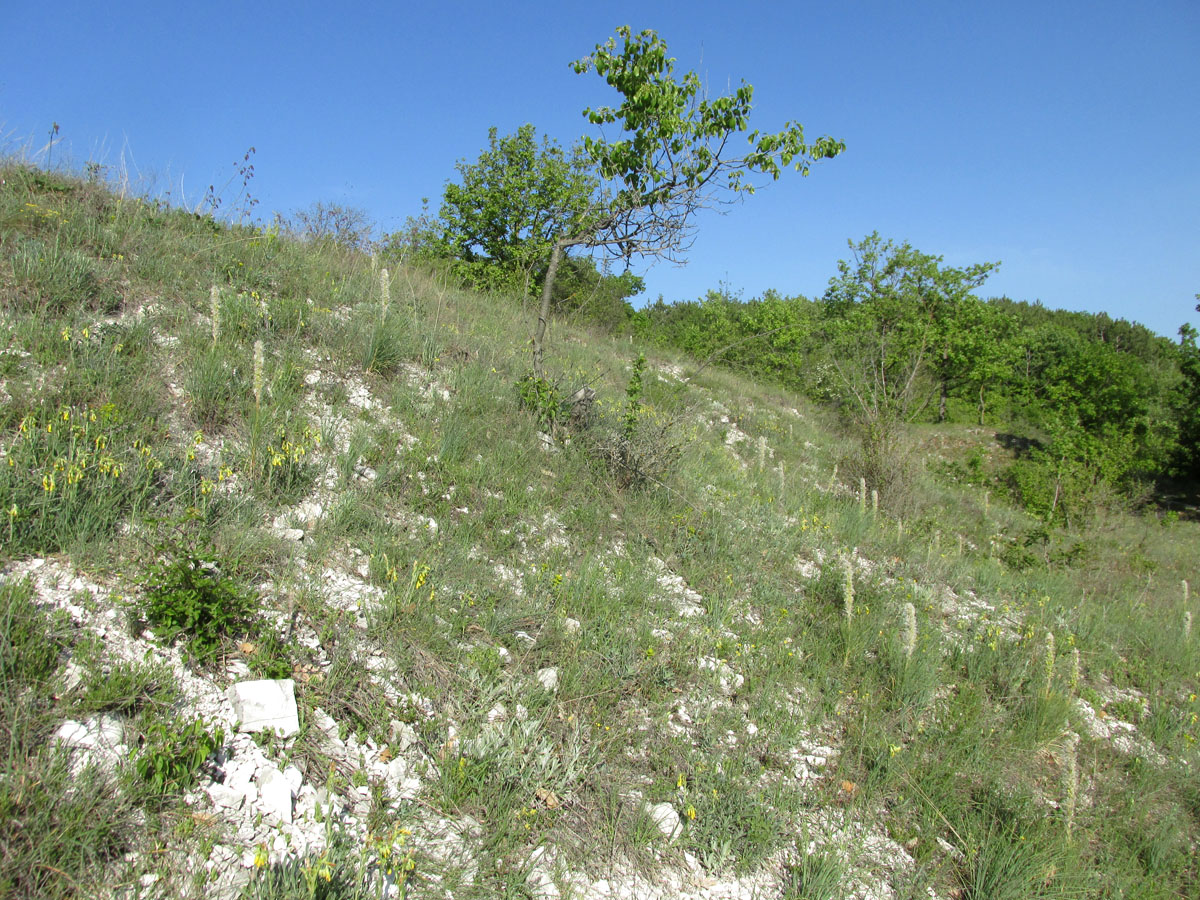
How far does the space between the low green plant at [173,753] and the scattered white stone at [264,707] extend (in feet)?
0.61

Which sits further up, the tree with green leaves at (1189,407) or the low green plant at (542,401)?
the tree with green leaves at (1189,407)

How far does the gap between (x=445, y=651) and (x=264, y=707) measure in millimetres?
877

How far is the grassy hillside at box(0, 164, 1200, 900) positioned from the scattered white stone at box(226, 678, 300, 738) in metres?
0.06

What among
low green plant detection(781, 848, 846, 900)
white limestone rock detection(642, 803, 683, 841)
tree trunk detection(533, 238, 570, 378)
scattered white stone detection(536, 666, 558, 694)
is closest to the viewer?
low green plant detection(781, 848, 846, 900)

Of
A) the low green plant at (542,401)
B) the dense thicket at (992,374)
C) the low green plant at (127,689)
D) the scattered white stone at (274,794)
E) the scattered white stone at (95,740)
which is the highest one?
the dense thicket at (992,374)

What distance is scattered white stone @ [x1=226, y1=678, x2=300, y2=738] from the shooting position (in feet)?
8.09

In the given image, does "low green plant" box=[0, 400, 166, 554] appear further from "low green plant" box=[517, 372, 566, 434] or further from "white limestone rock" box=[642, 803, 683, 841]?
"low green plant" box=[517, 372, 566, 434]

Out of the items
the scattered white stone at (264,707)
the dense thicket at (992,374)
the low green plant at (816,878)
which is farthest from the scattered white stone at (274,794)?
the dense thicket at (992,374)

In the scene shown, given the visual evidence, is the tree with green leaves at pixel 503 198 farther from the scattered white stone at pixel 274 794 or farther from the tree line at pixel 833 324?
the scattered white stone at pixel 274 794

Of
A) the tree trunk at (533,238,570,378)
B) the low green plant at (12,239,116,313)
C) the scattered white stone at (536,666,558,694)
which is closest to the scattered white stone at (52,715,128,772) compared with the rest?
the scattered white stone at (536,666,558,694)

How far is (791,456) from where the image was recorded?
10.4 metres

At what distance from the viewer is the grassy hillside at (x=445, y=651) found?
2.23 meters

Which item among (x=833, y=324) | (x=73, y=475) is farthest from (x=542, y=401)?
(x=833, y=324)

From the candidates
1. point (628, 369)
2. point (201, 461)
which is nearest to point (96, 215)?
point (201, 461)
